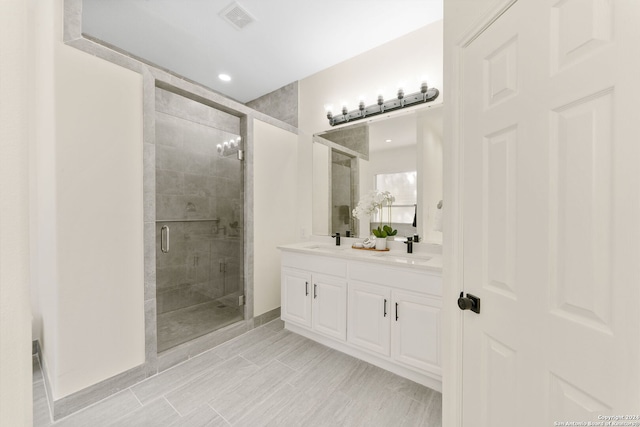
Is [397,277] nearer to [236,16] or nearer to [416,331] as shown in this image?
[416,331]

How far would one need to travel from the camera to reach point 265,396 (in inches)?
67.3

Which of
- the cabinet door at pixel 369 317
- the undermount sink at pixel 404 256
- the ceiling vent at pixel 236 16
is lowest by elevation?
the cabinet door at pixel 369 317

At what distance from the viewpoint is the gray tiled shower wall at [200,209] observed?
97.3 inches

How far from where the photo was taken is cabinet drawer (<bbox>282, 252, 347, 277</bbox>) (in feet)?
7.29

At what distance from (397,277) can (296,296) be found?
108 centimetres

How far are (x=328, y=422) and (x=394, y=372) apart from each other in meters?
0.69

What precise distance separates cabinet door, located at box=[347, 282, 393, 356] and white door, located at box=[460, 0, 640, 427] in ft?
2.91

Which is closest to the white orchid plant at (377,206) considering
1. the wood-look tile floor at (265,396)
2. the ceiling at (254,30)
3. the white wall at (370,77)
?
the white wall at (370,77)

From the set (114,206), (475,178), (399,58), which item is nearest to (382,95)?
(399,58)

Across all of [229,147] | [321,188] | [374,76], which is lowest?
[321,188]

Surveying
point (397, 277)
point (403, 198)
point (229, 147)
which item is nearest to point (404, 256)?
point (397, 277)

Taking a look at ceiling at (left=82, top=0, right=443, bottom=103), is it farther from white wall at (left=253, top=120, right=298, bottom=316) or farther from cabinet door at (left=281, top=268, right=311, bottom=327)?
cabinet door at (left=281, top=268, right=311, bottom=327)

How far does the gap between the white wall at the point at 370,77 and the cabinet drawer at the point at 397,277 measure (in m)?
1.19

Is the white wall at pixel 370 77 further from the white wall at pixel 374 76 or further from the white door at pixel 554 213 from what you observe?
the white door at pixel 554 213
